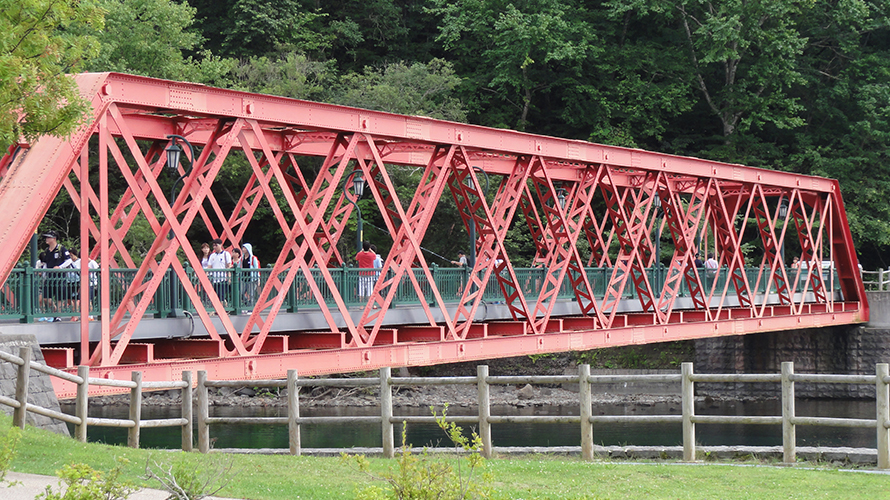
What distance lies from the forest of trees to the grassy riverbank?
31658mm

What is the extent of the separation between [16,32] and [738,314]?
29853 millimetres

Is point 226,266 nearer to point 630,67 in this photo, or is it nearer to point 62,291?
Result: point 62,291

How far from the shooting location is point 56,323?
14.8 meters

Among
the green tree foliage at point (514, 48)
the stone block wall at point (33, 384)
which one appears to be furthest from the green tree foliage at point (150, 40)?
the stone block wall at point (33, 384)

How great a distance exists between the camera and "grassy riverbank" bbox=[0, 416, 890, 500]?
10.5 m

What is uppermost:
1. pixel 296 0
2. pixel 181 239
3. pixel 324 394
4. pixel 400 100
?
pixel 296 0

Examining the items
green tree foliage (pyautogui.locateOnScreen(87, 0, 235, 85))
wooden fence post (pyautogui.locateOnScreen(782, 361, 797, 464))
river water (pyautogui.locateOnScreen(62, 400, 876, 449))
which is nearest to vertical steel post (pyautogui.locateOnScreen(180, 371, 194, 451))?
wooden fence post (pyautogui.locateOnScreen(782, 361, 797, 464))

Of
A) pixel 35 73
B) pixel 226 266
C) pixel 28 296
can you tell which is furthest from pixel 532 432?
pixel 35 73

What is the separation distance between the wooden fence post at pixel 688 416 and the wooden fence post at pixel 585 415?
1.19 m

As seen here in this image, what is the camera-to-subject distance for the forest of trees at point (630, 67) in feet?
160

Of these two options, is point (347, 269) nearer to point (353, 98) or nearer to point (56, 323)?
point (56, 323)

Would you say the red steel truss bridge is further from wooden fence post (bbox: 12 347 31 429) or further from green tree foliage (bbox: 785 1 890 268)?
green tree foliage (bbox: 785 1 890 268)

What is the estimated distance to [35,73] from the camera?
1172 cm

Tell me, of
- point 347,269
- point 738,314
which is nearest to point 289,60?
point 738,314
